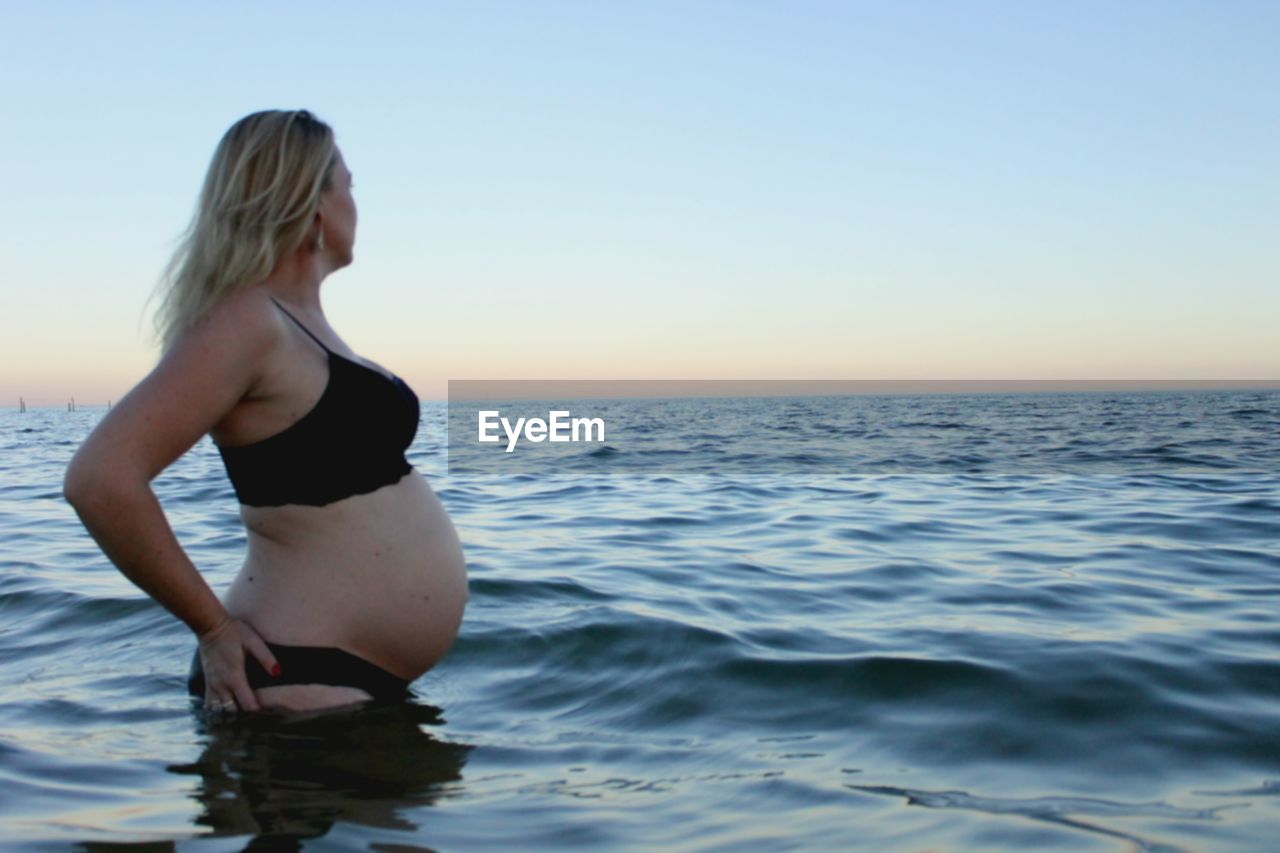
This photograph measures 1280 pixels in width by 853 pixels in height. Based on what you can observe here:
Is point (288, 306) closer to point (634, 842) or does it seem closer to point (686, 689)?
point (634, 842)

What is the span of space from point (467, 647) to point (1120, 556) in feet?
13.7

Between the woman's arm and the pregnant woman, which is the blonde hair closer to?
the pregnant woman

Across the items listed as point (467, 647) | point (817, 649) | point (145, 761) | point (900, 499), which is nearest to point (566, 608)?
point (467, 647)

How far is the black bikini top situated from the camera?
2.47 m

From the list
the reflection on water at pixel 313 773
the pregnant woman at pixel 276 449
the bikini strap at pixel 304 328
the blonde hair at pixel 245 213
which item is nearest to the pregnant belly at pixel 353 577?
the pregnant woman at pixel 276 449

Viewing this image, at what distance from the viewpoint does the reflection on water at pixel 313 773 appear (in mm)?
2400

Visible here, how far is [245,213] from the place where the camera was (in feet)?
8.15

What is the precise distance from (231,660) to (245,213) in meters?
1.05

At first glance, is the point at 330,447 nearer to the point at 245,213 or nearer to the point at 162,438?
the point at 162,438

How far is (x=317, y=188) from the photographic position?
2547 millimetres

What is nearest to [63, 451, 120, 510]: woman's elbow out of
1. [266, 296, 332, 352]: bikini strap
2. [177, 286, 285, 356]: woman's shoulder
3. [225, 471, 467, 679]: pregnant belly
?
[177, 286, 285, 356]: woman's shoulder

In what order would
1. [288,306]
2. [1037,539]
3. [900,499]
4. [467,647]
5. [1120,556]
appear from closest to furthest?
[288,306] → [467,647] → [1120,556] → [1037,539] → [900,499]

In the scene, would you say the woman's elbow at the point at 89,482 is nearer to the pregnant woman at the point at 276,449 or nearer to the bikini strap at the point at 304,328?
the pregnant woman at the point at 276,449

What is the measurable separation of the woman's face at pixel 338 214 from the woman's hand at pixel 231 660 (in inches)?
37.7
